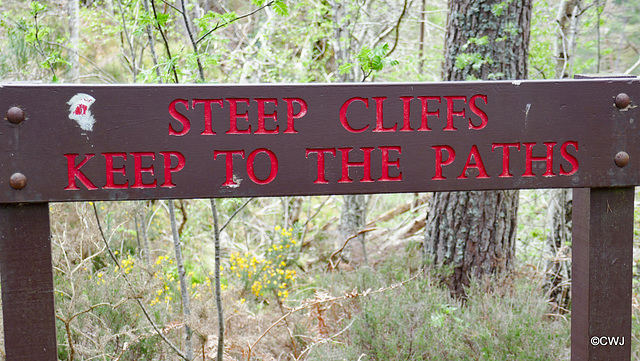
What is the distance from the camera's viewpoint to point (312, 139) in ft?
6.25

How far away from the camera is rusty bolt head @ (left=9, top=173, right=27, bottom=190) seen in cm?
175

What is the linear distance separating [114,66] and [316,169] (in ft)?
20.9

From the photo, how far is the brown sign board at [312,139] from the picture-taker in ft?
5.88

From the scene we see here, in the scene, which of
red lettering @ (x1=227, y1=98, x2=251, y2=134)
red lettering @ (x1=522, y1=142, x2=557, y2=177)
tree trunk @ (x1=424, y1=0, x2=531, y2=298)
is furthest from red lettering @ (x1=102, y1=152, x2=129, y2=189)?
tree trunk @ (x1=424, y1=0, x2=531, y2=298)

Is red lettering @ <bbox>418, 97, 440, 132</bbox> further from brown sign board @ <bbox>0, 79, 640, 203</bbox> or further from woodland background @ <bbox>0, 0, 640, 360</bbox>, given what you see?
woodland background @ <bbox>0, 0, 640, 360</bbox>

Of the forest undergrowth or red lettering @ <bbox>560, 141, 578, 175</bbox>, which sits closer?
red lettering @ <bbox>560, 141, 578, 175</bbox>

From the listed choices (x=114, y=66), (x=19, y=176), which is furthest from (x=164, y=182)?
(x=114, y=66)

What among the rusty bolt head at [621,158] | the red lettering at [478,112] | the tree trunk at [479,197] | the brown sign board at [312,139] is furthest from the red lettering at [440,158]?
the tree trunk at [479,197]

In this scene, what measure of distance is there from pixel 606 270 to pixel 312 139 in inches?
49.9

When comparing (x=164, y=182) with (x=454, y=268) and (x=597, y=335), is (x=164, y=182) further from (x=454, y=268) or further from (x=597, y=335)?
(x=454, y=268)

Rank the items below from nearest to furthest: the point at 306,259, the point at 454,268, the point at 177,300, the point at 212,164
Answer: the point at 212,164 < the point at 454,268 < the point at 177,300 < the point at 306,259

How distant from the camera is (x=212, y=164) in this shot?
1.88m

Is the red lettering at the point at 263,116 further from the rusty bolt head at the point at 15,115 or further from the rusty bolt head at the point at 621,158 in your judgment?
the rusty bolt head at the point at 621,158

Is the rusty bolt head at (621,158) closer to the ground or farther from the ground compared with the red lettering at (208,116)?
closer to the ground
